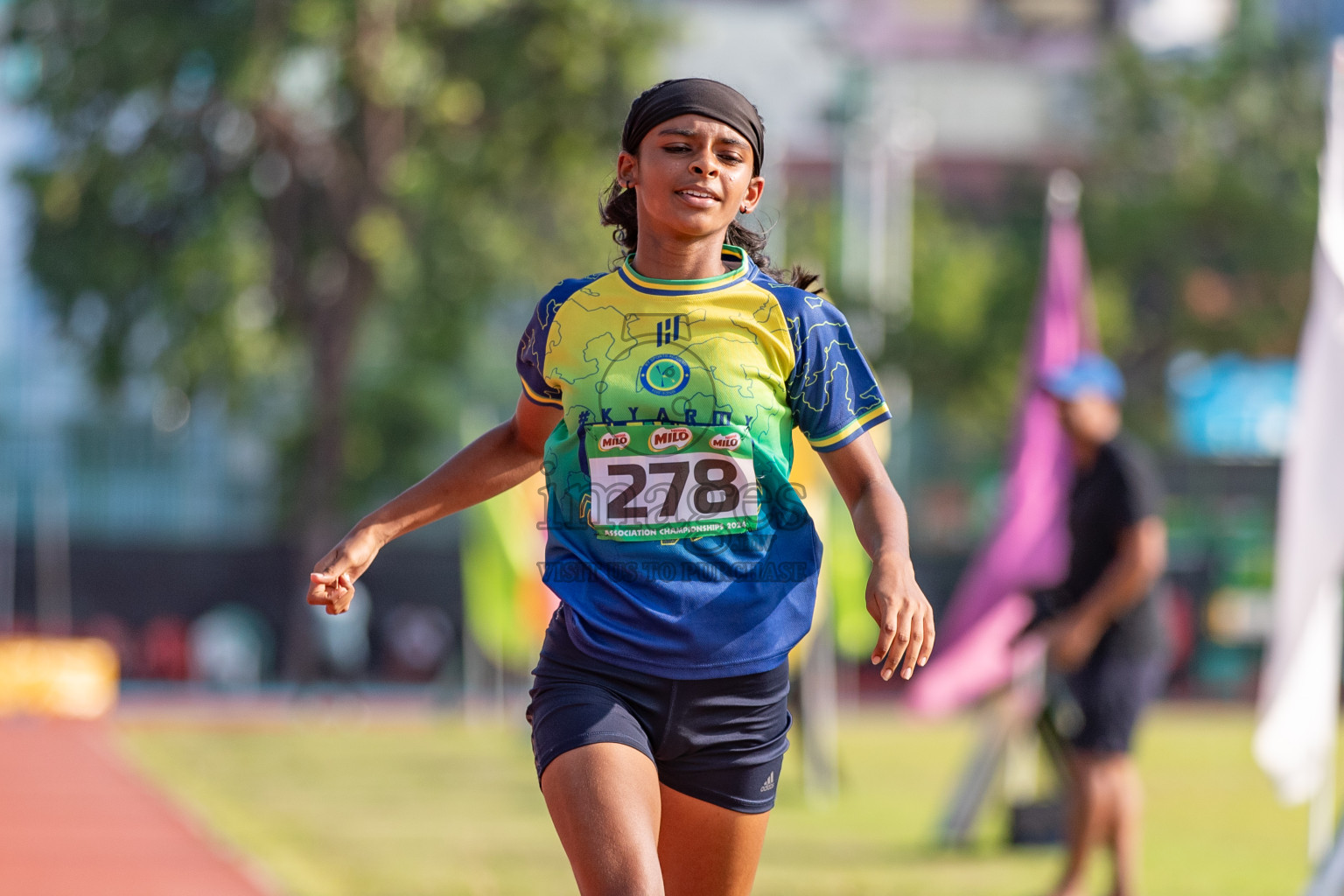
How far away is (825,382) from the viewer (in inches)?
134

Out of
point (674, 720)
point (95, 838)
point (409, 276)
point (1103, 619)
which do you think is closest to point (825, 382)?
point (674, 720)

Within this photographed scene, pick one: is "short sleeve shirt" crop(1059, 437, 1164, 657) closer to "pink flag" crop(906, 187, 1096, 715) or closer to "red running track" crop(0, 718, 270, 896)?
"pink flag" crop(906, 187, 1096, 715)

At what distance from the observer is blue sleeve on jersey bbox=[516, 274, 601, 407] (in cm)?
352

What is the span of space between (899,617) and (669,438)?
60 cm

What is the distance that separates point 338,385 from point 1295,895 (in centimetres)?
1890

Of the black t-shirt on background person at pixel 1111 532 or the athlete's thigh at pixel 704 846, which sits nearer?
the athlete's thigh at pixel 704 846

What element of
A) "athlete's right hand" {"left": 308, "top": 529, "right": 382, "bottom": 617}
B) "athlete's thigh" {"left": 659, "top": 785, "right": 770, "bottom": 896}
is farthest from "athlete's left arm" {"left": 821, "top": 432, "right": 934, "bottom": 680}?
"athlete's right hand" {"left": 308, "top": 529, "right": 382, "bottom": 617}

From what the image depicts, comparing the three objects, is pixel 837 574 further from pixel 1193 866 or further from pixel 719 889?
pixel 719 889

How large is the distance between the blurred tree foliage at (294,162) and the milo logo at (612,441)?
18.7 m

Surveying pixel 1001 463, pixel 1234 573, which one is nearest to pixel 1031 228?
pixel 1001 463

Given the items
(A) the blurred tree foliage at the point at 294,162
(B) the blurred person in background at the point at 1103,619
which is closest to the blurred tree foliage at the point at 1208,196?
(A) the blurred tree foliage at the point at 294,162

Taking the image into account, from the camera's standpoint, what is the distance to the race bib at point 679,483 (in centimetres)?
334

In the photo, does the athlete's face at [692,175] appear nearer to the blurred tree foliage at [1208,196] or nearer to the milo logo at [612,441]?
the milo logo at [612,441]

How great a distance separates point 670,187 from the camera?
336 cm
